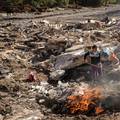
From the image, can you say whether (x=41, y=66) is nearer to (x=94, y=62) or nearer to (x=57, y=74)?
(x=57, y=74)

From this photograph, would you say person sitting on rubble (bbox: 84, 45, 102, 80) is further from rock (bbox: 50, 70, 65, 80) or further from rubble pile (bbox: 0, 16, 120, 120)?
rock (bbox: 50, 70, 65, 80)

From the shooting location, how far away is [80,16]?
36.4 metres

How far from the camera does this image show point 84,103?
12383 millimetres

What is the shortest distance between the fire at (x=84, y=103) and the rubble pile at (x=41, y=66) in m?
0.29

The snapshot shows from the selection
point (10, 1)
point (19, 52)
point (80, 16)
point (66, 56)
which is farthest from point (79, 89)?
point (10, 1)

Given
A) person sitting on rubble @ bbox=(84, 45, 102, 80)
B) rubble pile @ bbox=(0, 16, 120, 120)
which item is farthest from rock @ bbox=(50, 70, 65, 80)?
person sitting on rubble @ bbox=(84, 45, 102, 80)

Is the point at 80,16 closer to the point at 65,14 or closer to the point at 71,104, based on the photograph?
the point at 65,14

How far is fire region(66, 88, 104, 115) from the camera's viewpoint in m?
12.3

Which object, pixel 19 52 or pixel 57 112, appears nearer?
pixel 57 112

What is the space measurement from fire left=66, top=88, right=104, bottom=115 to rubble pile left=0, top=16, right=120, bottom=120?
0.96ft

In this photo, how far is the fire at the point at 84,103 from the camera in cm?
1234

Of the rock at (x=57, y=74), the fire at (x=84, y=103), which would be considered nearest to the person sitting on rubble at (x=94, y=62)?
the rock at (x=57, y=74)

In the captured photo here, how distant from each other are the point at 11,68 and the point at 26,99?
13.7 ft

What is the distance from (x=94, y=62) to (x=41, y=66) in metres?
3.22
